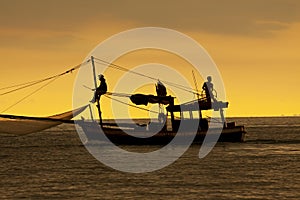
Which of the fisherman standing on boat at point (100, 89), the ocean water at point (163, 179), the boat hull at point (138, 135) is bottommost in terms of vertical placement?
the ocean water at point (163, 179)

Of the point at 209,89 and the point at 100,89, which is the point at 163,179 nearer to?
the point at 100,89

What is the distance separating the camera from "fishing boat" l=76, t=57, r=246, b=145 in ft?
256

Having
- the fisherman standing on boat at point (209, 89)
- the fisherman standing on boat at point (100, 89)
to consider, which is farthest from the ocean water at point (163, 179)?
the fisherman standing on boat at point (209, 89)

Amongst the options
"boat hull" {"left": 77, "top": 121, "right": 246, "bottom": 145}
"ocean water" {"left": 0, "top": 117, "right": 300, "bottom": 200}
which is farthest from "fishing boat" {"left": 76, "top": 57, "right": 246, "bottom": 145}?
"ocean water" {"left": 0, "top": 117, "right": 300, "bottom": 200}

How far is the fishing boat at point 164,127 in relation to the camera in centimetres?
7806

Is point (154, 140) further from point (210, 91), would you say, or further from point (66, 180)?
point (66, 180)

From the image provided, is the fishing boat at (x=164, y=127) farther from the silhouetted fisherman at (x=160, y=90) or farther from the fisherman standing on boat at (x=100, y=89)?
the fisherman standing on boat at (x=100, y=89)

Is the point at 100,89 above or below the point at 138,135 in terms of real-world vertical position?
above

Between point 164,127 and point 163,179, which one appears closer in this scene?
point 163,179

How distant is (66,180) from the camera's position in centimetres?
4619

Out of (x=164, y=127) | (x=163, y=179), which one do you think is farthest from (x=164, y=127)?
(x=163, y=179)

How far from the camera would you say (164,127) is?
79.5 m

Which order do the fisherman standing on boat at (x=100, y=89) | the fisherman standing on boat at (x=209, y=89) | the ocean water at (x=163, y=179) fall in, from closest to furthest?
the ocean water at (x=163, y=179) < the fisherman standing on boat at (x=100, y=89) < the fisherman standing on boat at (x=209, y=89)

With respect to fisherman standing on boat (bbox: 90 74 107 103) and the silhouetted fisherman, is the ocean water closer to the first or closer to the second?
fisherman standing on boat (bbox: 90 74 107 103)
